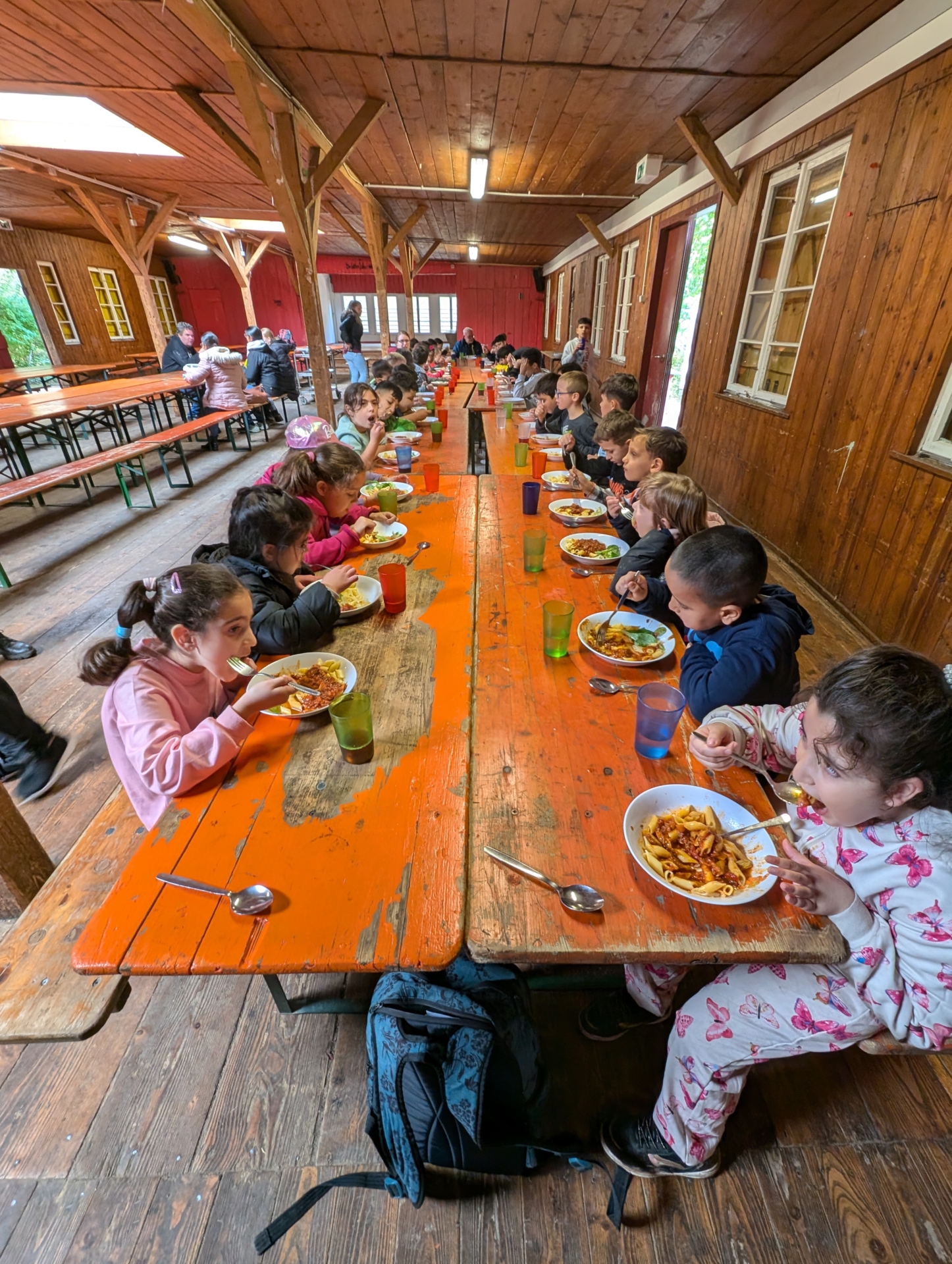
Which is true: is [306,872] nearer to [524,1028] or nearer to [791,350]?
[524,1028]

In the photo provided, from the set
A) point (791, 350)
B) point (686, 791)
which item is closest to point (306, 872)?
point (686, 791)

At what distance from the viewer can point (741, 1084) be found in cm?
110

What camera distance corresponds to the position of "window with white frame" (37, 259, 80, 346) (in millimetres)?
10688

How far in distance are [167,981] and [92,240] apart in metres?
15.7

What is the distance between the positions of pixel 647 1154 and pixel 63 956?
49.9 inches

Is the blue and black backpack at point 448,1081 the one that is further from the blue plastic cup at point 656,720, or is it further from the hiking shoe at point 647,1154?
the blue plastic cup at point 656,720

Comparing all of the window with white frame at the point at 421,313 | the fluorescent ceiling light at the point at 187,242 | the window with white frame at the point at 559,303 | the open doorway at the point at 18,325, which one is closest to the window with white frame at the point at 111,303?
the fluorescent ceiling light at the point at 187,242

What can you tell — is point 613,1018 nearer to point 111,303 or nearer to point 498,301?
point 111,303

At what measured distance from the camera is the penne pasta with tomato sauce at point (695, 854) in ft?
3.14

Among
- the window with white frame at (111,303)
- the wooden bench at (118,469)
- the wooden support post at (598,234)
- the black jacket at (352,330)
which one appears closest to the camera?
the wooden bench at (118,469)

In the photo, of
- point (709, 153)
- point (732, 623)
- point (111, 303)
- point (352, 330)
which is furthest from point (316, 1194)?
point (111, 303)

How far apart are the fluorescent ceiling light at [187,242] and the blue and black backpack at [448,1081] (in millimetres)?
15778

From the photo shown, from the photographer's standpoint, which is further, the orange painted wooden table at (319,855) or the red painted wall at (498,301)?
the red painted wall at (498,301)

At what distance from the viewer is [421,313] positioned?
1969 cm
